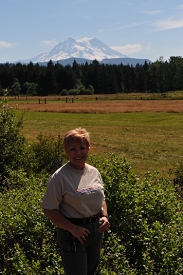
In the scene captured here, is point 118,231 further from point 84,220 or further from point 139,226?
point 84,220

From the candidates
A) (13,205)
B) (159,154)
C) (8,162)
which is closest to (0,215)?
(13,205)

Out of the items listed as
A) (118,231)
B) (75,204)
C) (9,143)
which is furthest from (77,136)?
(9,143)

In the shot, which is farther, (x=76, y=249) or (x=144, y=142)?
(x=144, y=142)

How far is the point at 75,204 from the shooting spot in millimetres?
3365

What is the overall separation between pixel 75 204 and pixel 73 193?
12cm

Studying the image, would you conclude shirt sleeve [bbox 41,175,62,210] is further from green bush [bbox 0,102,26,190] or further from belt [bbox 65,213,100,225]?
green bush [bbox 0,102,26,190]

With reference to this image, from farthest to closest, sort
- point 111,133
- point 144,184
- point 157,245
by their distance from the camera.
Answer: point 111,133 < point 144,184 < point 157,245

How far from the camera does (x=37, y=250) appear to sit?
4.67m

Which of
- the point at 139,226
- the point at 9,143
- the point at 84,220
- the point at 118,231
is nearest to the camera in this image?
the point at 84,220

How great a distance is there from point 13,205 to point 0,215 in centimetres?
30

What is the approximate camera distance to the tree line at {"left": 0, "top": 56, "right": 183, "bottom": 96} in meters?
110

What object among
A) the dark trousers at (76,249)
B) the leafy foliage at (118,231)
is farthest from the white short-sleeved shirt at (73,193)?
the leafy foliage at (118,231)

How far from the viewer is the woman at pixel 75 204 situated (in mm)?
3332

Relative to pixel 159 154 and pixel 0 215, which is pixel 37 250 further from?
pixel 159 154
